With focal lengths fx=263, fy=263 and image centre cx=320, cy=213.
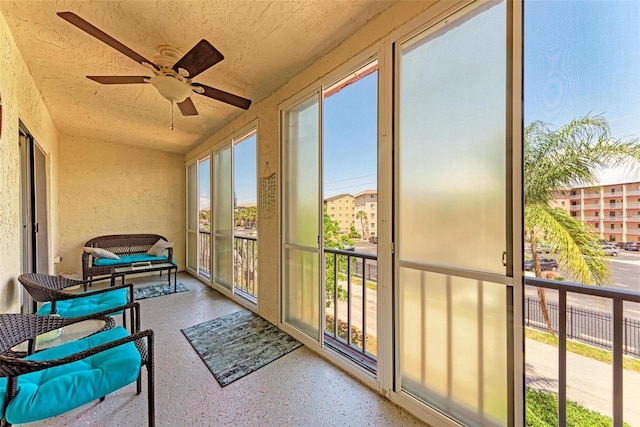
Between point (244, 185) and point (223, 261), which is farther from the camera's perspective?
point (223, 261)

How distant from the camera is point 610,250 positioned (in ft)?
3.58

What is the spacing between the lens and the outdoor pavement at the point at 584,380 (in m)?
1.10

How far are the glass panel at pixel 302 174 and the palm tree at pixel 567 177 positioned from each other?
5.10 feet

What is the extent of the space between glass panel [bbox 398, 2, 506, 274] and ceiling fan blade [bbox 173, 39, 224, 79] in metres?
1.20

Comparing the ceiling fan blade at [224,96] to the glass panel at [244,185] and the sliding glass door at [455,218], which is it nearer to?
the glass panel at [244,185]

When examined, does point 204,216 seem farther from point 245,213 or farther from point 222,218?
point 245,213

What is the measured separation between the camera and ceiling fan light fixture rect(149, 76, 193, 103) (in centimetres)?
197

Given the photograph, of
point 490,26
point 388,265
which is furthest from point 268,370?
point 490,26

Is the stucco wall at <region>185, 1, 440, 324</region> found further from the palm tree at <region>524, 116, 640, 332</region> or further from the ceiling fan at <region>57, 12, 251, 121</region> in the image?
the palm tree at <region>524, 116, 640, 332</region>

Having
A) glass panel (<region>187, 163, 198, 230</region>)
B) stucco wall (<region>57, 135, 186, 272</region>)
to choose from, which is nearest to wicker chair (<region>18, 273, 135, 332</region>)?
glass panel (<region>187, 163, 198, 230</region>)

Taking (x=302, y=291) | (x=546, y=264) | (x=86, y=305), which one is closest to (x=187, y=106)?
(x=86, y=305)

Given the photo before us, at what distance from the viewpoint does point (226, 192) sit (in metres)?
4.06

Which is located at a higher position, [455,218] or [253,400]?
[455,218]

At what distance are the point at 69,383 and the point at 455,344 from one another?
1.94m
